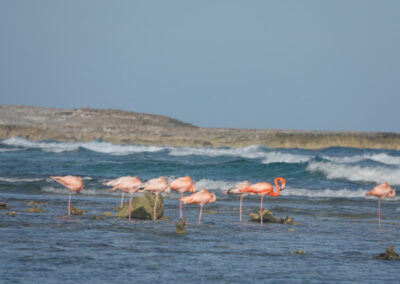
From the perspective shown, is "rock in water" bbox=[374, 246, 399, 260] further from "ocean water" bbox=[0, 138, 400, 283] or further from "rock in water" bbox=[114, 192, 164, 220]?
"rock in water" bbox=[114, 192, 164, 220]

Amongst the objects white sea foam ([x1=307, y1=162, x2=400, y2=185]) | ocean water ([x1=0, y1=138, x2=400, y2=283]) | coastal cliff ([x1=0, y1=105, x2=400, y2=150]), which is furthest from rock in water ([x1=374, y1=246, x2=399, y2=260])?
coastal cliff ([x1=0, y1=105, x2=400, y2=150])

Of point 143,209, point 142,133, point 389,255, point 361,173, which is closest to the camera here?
point 389,255

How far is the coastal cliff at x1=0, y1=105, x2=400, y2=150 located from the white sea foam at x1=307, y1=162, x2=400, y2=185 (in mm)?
28979

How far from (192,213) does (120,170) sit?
18.7 metres

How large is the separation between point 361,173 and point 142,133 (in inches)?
1778

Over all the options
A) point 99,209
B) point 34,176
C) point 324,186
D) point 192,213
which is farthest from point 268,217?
point 34,176

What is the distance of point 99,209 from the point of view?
587 inches

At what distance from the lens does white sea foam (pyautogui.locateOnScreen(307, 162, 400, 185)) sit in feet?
94.4

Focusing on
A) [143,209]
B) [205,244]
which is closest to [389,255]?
[205,244]

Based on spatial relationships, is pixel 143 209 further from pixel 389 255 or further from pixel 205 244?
pixel 389 255

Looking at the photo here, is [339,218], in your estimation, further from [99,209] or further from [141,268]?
[141,268]

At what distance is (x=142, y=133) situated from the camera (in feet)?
238

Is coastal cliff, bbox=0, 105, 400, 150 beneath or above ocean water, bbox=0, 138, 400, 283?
above

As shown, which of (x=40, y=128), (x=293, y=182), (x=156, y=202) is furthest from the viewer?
(x=40, y=128)
